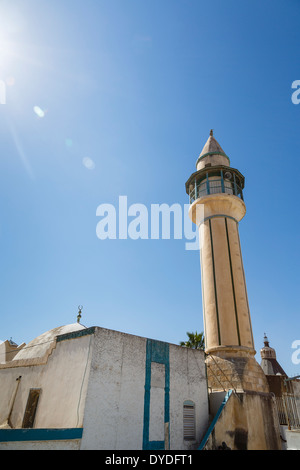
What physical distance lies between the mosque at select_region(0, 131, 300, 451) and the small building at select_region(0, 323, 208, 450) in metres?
0.03

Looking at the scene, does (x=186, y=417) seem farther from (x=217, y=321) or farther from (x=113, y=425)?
(x=217, y=321)

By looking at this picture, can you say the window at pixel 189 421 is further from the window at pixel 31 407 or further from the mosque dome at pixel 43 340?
the mosque dome at pixel 43 340

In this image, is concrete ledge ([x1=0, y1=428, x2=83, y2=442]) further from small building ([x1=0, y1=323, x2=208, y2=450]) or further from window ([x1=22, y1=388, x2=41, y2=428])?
window ([x1=22, y1=388, x2=41, y2=428])

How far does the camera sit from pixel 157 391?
11.3 metres

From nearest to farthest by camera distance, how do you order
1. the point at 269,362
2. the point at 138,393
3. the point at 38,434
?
the point at 38,434 < the point at 138,393 < the point at 269,362

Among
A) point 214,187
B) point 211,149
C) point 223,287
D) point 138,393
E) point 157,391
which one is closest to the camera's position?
point 138,393

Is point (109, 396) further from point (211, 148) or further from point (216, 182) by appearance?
point (211, 148)

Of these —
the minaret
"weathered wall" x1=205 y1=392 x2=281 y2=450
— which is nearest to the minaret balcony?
the minaret

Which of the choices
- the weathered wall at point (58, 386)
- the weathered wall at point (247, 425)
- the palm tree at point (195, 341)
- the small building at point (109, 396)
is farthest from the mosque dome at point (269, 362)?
the weathered wall at point (58, 386)

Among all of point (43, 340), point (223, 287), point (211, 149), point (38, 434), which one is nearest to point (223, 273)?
point (223, 287)

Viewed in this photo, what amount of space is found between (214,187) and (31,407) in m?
14.8

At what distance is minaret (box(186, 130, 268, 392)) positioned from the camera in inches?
534

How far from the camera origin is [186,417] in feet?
38.6
